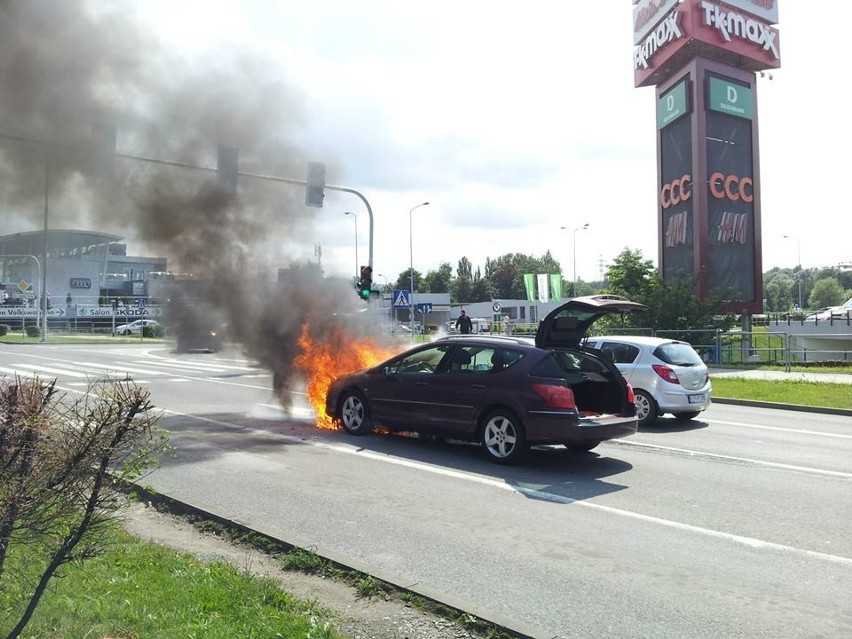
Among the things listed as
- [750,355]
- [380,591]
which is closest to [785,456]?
[380,591]

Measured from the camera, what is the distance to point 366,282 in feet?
64.6

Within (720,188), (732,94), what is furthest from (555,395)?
(732,94)

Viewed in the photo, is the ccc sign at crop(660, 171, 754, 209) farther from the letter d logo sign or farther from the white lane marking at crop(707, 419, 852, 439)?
the white lane marking at crop(707, 419, 852, 439)

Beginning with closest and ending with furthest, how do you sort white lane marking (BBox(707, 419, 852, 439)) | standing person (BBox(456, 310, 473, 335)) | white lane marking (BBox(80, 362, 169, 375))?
white lane marking (BBox(707, 419, 852, 439))
white lane marking (BBox(80, 362, 169, 375))
standing person (BBox(456, 310, 473, 335))

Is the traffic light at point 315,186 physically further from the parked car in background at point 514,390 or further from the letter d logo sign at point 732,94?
the letter d logo sign at point 732,94

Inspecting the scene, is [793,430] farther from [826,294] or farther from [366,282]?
[826,294]

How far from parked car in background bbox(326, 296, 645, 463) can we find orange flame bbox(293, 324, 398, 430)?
Result: 2.03 meters

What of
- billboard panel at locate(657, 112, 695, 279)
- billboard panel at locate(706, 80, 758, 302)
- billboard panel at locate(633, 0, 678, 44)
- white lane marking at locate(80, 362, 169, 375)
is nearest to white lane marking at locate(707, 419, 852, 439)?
white lane marking at locate(80, 362, 169, 375)

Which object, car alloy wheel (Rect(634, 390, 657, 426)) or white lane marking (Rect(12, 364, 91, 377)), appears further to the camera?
white lane marking (Rect(12, 364, 91, 377))

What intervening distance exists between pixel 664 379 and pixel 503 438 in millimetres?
4718

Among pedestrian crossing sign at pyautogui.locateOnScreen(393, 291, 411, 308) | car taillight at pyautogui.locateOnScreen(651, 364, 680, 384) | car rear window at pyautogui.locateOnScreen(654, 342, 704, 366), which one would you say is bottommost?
car taillight at pyautogui.locateOnScreen(651, 364, 680, 384)

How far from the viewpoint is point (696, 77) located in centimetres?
2914

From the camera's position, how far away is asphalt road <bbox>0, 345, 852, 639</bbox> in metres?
4.05

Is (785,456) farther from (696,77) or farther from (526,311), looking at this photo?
(526,311)
